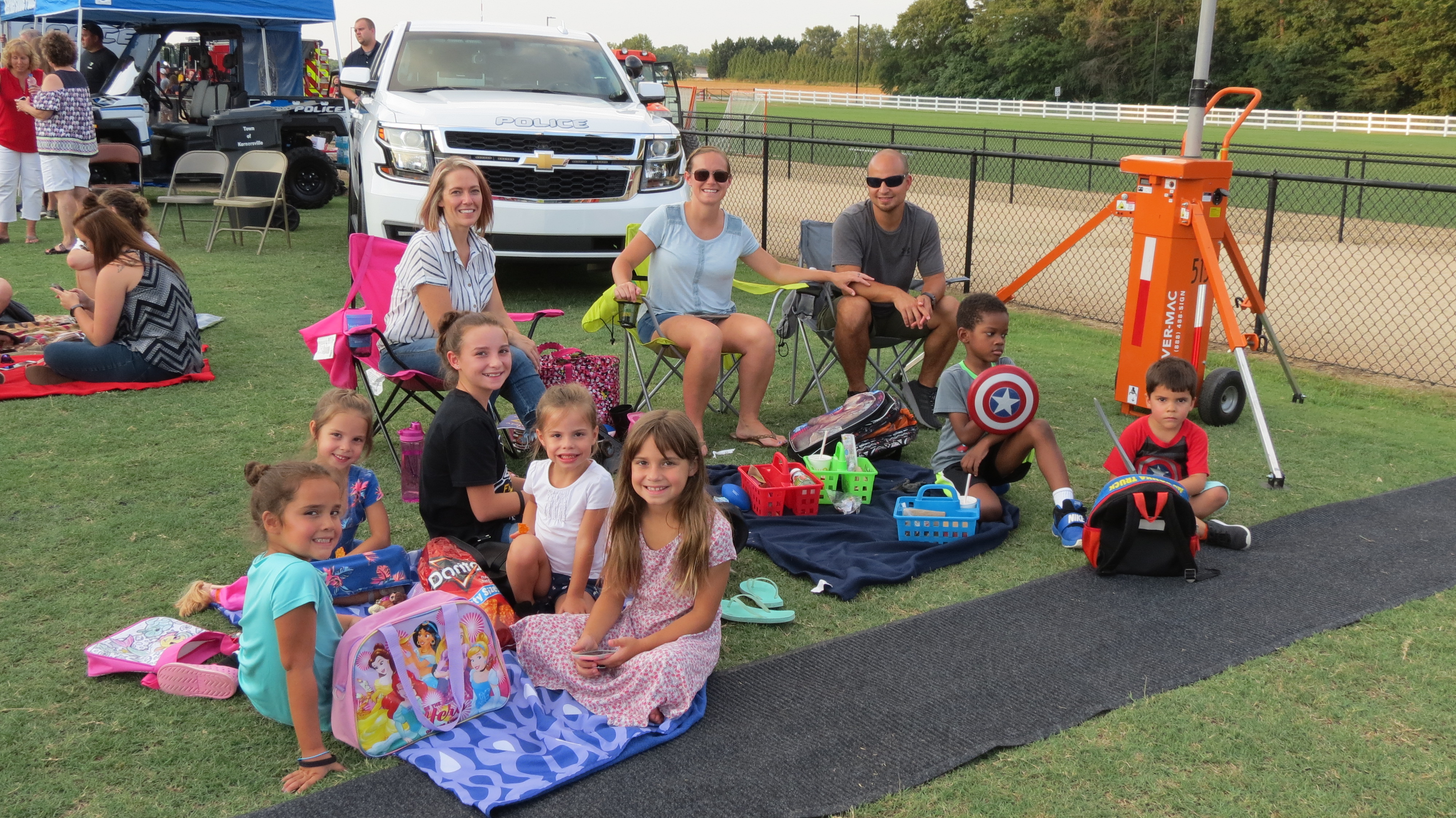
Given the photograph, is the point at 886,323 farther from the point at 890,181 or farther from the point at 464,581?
the point at 464,581

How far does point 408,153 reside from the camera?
7.86 m

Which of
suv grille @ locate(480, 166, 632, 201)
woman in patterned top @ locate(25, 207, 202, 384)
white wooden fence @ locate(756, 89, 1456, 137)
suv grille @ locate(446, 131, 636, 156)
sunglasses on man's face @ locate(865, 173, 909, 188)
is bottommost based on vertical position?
woman in patterned top @ locate(25, 207, 202, 384)

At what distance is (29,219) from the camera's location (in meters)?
10.5

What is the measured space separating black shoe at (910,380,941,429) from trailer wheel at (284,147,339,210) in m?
9.86

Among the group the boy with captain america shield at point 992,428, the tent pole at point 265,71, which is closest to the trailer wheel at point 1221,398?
the boy with captain america shield at point 992,428

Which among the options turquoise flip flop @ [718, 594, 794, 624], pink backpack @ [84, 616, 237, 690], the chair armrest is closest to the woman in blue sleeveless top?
the chair armrest

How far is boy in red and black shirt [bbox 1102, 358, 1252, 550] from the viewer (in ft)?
13.6

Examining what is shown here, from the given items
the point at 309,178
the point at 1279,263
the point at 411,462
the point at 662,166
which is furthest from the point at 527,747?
the point at 309,178

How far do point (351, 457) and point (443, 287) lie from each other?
62.8 inches

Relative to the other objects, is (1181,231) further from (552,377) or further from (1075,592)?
(552,377)

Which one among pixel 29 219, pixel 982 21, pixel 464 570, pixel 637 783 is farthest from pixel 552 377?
pixel 982 21

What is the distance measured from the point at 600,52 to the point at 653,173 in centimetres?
166

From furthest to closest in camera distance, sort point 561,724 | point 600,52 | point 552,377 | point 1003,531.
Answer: point 600,52, point 552,377, point 1003,531, point 561,724

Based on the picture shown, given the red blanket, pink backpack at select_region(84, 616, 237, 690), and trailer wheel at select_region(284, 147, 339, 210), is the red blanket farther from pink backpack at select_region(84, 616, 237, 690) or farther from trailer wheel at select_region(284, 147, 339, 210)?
trailer wheel at select_region(284, 147, 339, 210)
